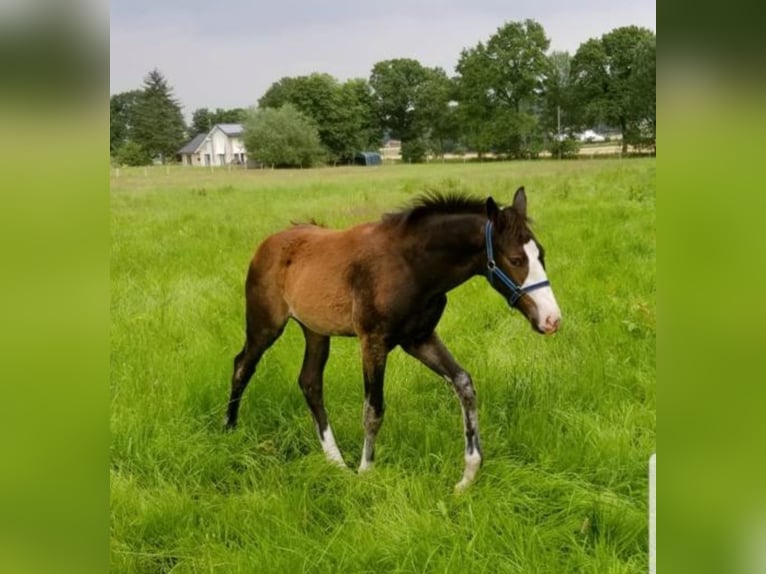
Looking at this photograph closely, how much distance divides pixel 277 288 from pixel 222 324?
17 cm

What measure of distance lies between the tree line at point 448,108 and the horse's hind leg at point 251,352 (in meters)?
0.39

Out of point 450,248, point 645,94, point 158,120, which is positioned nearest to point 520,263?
point 450,248

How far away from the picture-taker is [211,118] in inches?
63.2

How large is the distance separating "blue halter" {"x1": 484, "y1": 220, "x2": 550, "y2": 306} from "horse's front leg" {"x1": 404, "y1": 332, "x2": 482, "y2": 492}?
198 millimetres

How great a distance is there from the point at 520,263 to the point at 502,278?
5 centimetres

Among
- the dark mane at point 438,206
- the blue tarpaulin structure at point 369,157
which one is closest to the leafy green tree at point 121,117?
the blue tarpaulin structure at point 369,157

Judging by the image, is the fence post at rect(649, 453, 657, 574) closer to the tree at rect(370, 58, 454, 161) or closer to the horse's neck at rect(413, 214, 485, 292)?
the horse's neck at rect(413, 214, 485, 292)

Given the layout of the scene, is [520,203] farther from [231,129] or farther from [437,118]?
[231,129]

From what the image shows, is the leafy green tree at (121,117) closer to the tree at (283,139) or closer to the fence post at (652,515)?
the tree at (283,139)

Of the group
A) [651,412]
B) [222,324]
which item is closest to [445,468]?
[651,412]

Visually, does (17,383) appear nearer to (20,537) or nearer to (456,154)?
(20,537)

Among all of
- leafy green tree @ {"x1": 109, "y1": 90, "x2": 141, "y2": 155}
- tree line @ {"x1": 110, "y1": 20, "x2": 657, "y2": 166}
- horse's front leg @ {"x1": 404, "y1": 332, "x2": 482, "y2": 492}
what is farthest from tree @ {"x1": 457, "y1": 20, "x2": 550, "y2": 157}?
leafy green tree @ {"x1": 109, "y1": 90, "x2": 141, "y2": 155}

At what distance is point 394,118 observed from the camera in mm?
1648

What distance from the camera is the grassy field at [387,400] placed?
1415mm
